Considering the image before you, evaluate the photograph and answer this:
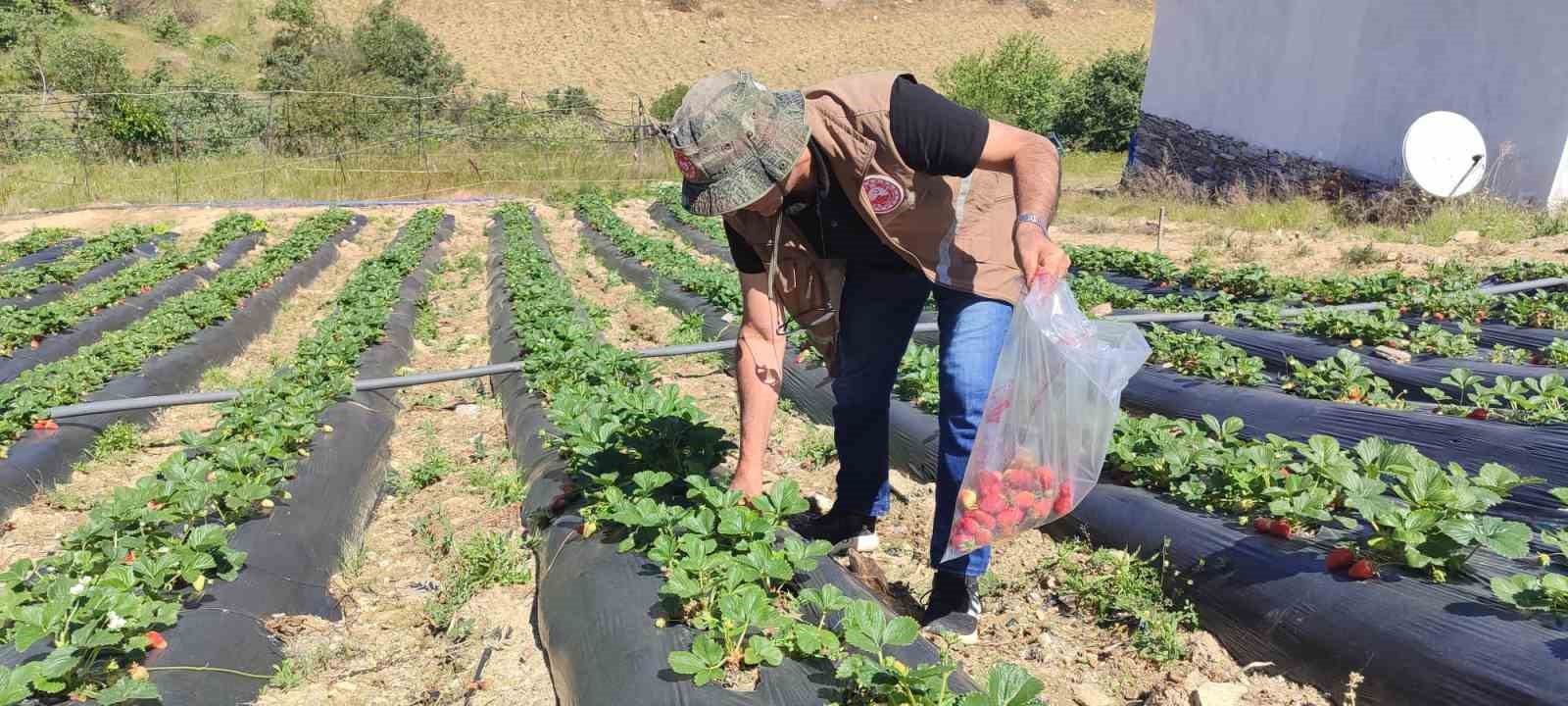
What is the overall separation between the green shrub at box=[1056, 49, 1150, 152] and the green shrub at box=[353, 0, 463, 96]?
22.9 m

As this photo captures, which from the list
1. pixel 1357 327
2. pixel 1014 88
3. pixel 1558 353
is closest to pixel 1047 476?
pixel 1558 353

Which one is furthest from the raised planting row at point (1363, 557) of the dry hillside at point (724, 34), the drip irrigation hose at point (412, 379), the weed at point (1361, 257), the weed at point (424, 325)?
the dry hillside at point (724, 34)

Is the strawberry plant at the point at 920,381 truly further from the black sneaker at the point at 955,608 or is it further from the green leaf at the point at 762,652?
the green leaf at the point at 762,652

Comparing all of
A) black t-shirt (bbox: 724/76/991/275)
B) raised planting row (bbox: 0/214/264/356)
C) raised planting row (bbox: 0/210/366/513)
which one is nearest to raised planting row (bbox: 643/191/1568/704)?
black t-shirt (bbox: 724/76/991/275)

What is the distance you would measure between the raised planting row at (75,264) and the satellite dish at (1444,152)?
14.9 metres

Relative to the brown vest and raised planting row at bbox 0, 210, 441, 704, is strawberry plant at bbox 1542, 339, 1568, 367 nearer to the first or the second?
the brown vest

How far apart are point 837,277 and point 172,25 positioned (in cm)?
4690

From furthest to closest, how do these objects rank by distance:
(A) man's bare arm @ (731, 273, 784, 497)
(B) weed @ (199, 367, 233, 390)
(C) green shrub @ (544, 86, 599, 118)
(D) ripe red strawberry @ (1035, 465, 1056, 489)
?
1. (C) green shrub @ (544, 86, 599, 118)
2. (B) weed @ (199, 367, 233, 390)
3. (A) man's bare arm @ (731, 273, 784, 497)
4. (D) ripe red strawberry @ (1035, 465, 1056, 489)

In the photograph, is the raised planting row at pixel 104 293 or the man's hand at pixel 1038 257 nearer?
the man's hand at pixel 1038 257

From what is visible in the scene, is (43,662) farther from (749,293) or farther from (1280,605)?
(1280,605)

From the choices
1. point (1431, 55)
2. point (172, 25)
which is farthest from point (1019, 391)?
point (172, 25)

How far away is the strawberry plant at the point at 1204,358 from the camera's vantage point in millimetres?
4762

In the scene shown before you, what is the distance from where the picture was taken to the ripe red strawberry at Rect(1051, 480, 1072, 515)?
2.29 meters

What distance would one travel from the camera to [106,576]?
2510 millimetres
